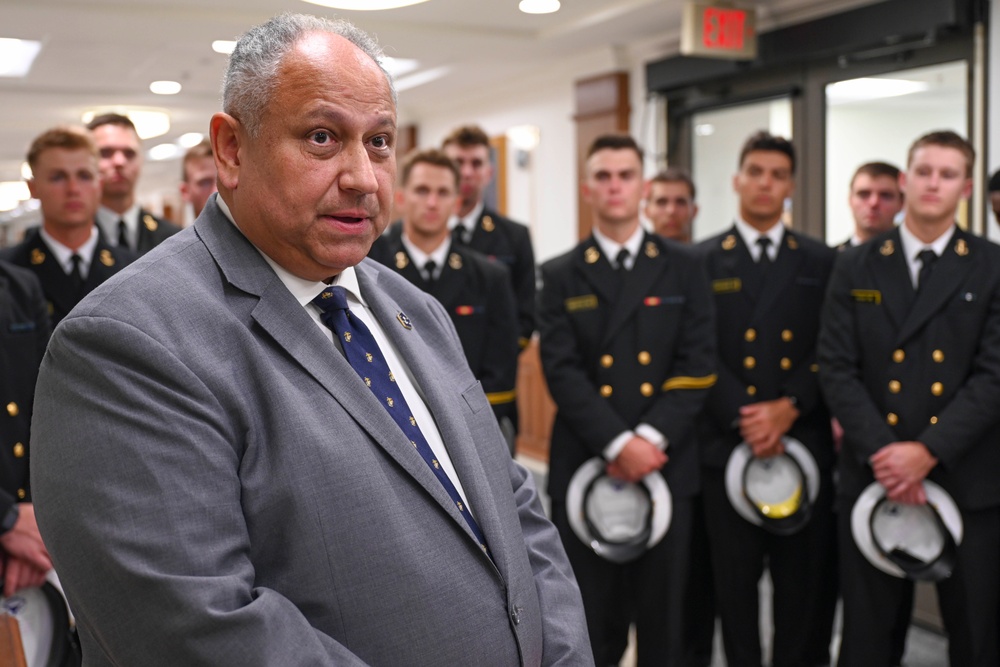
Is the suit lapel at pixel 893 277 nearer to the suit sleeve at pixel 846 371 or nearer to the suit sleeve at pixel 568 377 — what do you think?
the suit sleeve at pixel 846 371

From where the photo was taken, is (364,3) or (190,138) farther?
(190,138)

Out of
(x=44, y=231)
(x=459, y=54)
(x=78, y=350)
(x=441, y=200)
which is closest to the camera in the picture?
(x=78, y=350)

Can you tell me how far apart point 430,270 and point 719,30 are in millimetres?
2287

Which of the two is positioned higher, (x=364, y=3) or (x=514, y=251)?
(x=364, y=3)

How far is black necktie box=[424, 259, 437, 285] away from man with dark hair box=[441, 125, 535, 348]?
2.66ft

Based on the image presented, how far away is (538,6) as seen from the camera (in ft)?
17.0

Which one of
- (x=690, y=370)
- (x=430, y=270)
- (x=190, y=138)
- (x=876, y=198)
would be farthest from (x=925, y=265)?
(x=190, y=138)

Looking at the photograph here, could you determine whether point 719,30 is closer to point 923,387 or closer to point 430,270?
point 430,270

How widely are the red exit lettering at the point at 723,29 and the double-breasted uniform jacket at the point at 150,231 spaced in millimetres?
2710

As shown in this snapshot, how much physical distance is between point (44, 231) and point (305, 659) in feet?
8.40

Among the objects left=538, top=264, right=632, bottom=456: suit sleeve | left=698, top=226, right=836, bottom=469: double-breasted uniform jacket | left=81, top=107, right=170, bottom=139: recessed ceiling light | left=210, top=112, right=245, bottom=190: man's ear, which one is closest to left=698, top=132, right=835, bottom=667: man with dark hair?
left=698, top=226, right=836, bottom=469: double-breasted uniform jacket

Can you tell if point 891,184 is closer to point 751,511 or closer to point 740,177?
point 740,177

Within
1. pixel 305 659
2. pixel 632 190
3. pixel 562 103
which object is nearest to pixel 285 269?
pixel 305 659

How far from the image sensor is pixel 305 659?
3.59 feet
